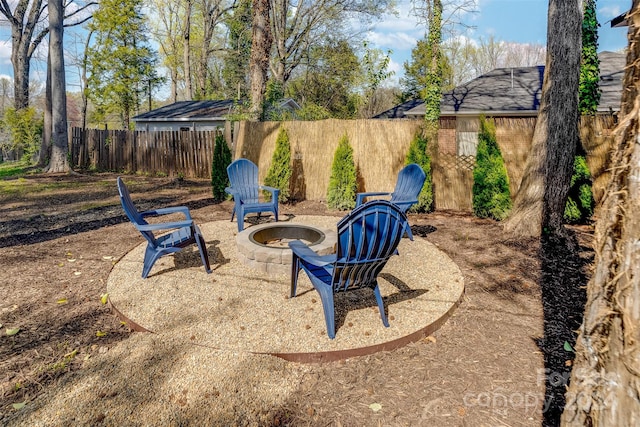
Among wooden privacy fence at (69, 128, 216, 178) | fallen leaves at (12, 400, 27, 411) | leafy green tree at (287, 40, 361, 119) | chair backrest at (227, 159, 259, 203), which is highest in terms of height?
leafy green tree at (287, 40, 361, 119)

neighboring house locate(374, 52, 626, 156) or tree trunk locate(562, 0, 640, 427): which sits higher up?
neighboring house locate(374, 52, 626, 156)

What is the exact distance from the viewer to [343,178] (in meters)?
7.16

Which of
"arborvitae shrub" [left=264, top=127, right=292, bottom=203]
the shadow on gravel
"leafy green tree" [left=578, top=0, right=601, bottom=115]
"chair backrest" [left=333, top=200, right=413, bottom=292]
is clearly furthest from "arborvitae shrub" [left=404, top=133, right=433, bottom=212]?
"chair backrest" [left=333, top=200, right=413, bottom=292]

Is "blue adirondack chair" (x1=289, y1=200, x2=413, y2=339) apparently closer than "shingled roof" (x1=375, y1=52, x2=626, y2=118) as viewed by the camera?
Yes

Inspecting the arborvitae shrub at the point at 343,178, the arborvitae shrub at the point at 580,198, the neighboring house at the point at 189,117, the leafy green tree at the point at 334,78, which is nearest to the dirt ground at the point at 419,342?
the arborvitae shrub at the point at 580,198

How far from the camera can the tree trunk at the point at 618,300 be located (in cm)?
101

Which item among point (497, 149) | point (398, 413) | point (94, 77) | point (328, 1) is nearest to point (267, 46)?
point (497, 149)

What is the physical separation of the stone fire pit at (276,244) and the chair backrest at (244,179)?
53.2 inches

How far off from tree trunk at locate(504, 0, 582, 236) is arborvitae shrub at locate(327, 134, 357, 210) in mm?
3095

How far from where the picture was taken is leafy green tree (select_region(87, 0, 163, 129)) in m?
18.9

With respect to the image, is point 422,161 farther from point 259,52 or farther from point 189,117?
point 189,117

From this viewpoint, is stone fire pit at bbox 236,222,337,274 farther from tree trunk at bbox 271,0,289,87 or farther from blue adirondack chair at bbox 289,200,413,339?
tree trunk at bbox 271,0,289,87

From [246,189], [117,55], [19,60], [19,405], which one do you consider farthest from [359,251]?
[19,60]

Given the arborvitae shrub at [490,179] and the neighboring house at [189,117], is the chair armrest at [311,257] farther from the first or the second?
the neighboring house at [189,117]
